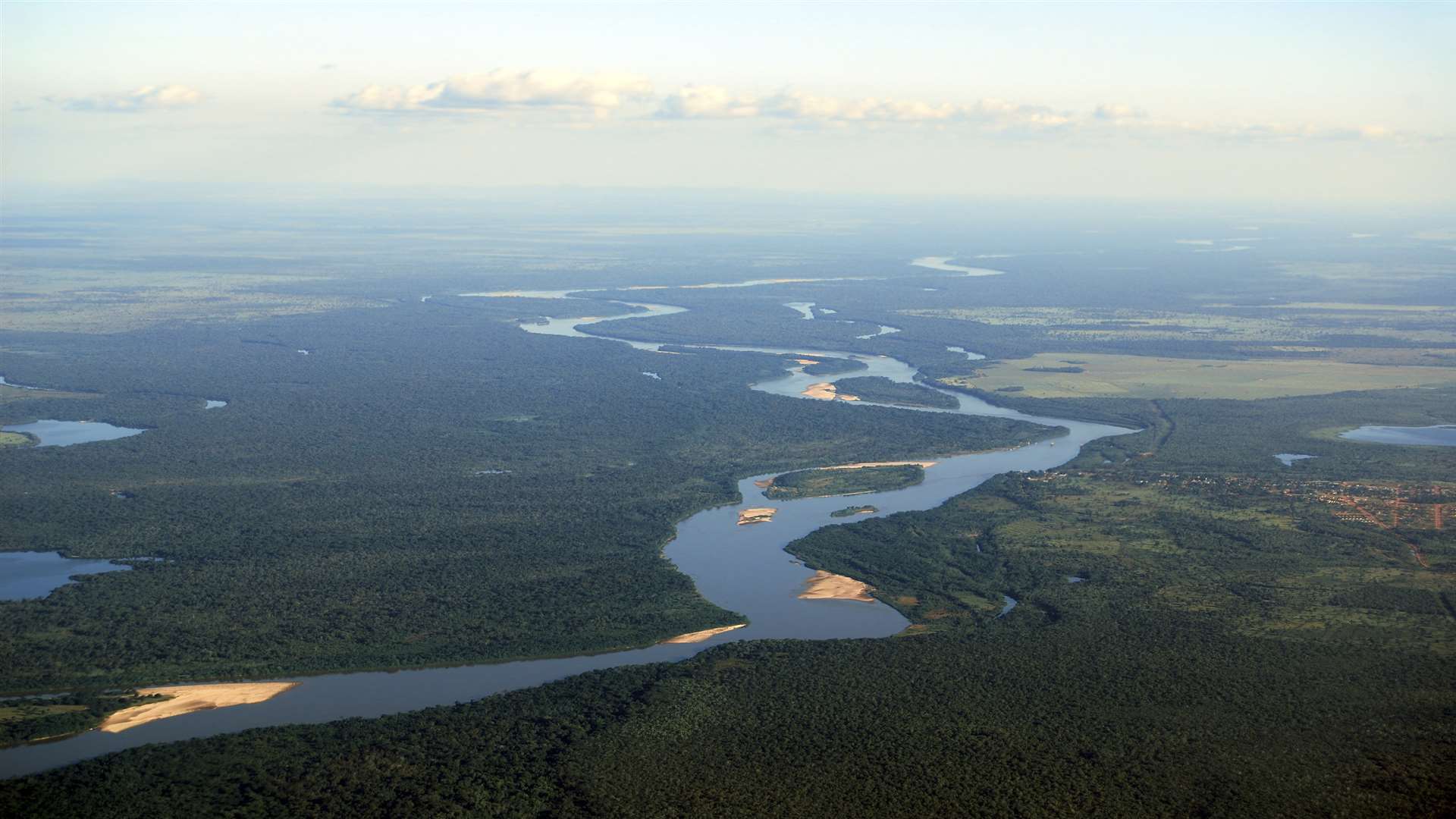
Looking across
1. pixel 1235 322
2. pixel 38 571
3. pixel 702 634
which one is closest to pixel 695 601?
pixel 702 634

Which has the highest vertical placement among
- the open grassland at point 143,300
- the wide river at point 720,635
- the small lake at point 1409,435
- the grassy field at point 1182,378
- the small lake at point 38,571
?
the open grassland at point 143,300

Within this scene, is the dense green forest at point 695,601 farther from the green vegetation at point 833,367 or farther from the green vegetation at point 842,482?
the green vegetation at point 833,367

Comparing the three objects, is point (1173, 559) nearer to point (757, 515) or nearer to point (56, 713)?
point (757, 515)

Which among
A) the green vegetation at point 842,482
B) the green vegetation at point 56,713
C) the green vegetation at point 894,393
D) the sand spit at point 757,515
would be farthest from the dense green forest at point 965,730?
the green vegetation at point 894,393

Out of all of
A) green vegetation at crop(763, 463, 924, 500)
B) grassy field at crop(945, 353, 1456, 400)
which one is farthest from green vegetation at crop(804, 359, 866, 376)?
green vegetation at crop(763, 463, 924, 500)

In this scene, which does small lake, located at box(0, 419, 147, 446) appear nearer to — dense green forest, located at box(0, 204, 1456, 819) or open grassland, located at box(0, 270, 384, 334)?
dense green forest, located at box(0, 204, 1456, 819)

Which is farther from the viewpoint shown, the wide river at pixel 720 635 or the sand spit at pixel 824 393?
the sand spit at pixel 824 393
